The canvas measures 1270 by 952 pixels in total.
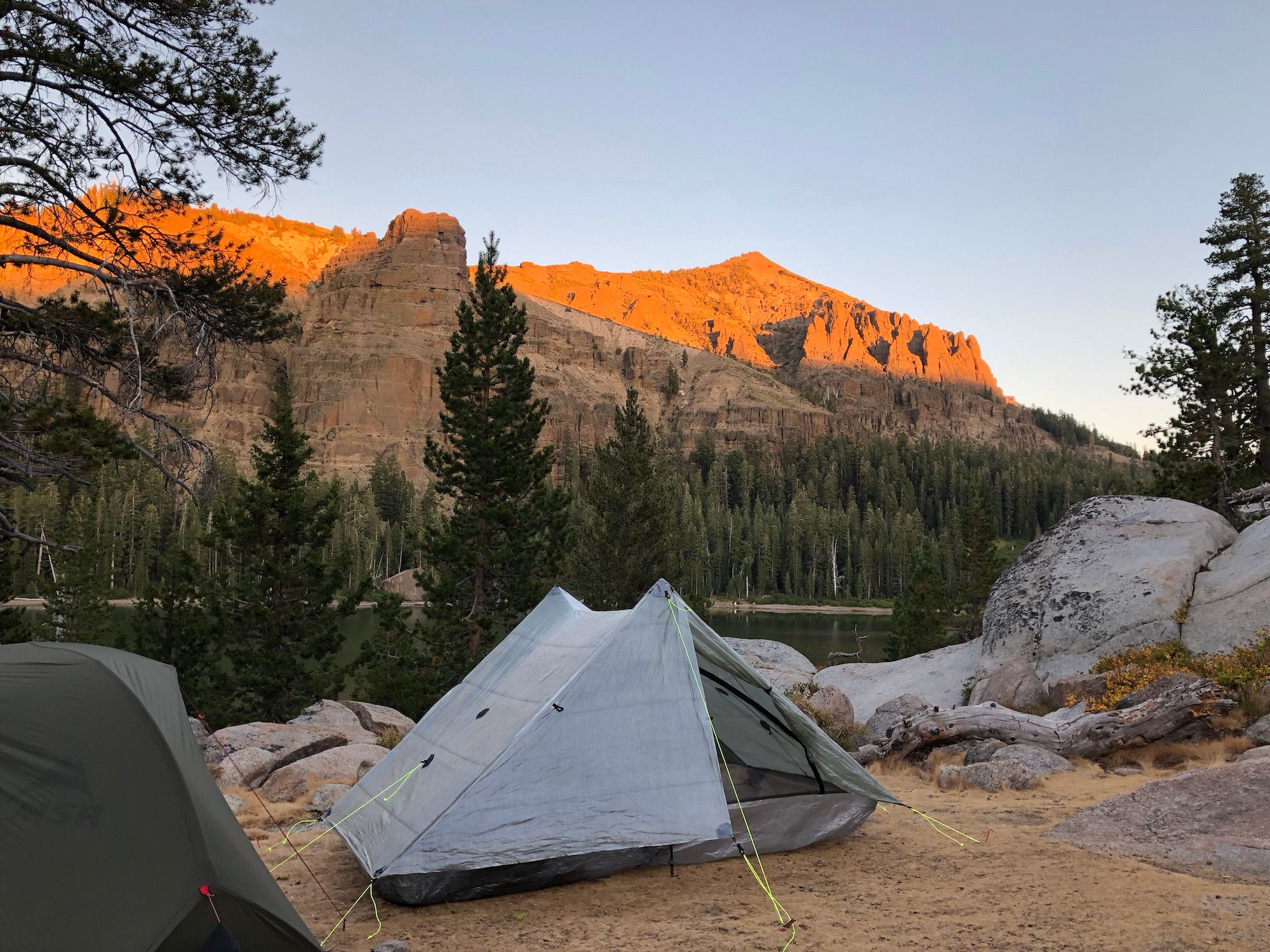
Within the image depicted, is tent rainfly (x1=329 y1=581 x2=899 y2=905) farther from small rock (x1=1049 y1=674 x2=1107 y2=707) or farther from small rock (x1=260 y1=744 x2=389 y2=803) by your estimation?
small rock (x1=1049 y1=674 x2=1107 y2=707)

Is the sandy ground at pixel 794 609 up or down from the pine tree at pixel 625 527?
down

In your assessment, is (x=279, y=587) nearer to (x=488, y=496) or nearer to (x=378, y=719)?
(x=488, y=496)

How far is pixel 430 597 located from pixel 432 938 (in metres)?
20.0

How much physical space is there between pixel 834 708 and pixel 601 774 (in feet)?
31.2

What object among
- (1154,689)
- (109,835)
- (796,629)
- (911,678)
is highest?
(109,835)

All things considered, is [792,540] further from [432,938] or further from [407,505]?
[432,938]

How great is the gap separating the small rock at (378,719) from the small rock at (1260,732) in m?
12.7

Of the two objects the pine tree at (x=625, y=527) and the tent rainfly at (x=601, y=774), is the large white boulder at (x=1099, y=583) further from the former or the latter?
the pine tree at (x=625, y=527)

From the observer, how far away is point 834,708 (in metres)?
14.9

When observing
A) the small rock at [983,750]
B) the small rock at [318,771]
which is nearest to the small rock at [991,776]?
the small rock at [983,750]

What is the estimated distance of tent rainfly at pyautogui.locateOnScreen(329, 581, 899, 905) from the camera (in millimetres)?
6102

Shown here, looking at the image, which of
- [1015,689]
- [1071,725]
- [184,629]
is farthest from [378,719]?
[1071,725]

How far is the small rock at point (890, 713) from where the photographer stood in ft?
44.2

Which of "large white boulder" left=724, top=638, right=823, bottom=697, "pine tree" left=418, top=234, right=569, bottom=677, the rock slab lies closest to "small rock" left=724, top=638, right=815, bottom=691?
"large white boulder" left=724, top=638, right=823, bottom=697
